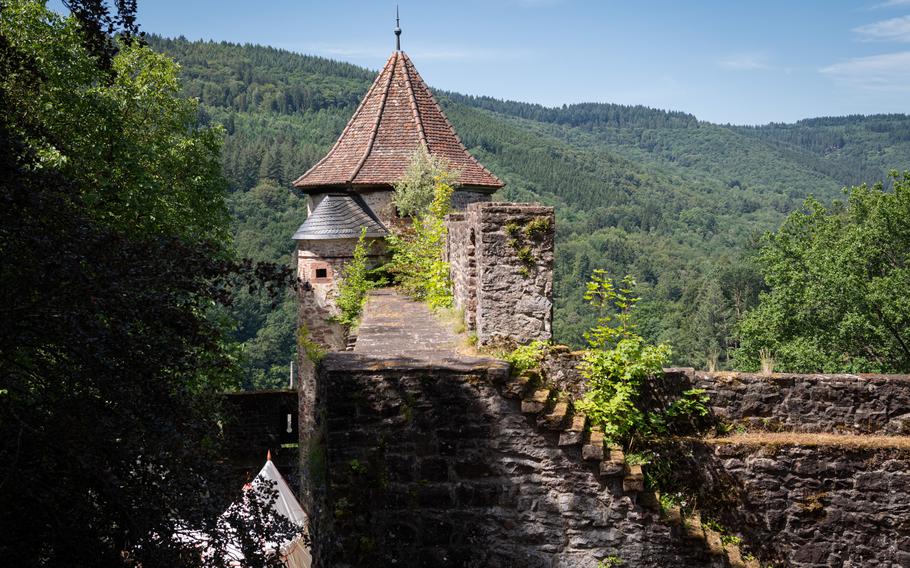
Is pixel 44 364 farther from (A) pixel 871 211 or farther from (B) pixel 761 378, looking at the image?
(A) pixel 871 211

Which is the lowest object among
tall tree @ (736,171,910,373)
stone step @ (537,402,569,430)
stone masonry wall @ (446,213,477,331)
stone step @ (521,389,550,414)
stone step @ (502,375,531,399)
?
tall tree @ (736,171,910,373)

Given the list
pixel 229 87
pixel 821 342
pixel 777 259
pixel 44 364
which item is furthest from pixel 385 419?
pixel 229 87

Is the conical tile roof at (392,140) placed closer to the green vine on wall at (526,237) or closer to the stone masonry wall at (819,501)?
the green vine on wall at (526,237)

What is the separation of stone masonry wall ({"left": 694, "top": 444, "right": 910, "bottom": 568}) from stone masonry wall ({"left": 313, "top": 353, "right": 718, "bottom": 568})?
1.25 metres

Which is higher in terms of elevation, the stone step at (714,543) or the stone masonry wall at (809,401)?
the stone masonry wall at (809,401)

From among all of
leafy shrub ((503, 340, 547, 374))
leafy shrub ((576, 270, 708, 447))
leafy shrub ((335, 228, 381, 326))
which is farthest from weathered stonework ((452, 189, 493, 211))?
leafy shrub ((503, 340, 547, 374))

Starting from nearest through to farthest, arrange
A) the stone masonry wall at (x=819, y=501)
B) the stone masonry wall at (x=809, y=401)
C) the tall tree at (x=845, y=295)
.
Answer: the stone masonry wall at (x=819, y=501) < the stone masonry wall at (x=809, y=401) < the tall tree at (x=845, y=295)

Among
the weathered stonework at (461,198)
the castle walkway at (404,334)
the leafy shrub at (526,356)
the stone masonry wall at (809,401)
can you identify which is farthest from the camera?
the weathered stonework at (461,198)

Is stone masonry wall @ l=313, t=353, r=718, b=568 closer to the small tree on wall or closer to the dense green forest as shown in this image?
the small tree on wall

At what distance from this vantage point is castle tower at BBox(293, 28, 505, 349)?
14.4 metres

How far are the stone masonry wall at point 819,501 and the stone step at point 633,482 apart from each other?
4.08ft

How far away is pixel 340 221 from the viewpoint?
47.2ft

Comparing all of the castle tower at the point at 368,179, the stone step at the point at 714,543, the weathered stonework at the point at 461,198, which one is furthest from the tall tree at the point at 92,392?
the weathered stonework at the point at 461,198

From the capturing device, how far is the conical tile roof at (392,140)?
49.7ft
